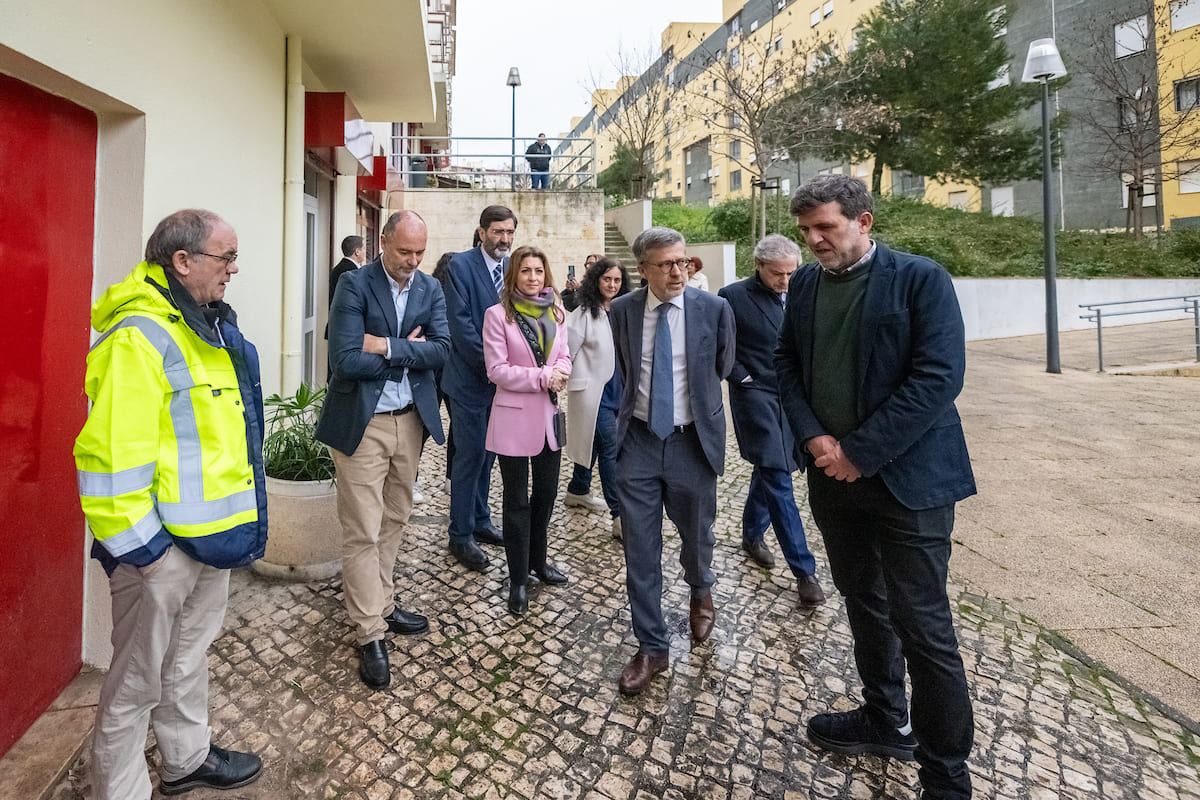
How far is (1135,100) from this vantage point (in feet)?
65.2

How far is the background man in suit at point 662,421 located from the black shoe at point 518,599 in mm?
732

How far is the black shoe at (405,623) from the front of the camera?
120 inches

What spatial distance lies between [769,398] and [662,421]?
1.02 meters

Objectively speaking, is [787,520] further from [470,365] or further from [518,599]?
[470,365]

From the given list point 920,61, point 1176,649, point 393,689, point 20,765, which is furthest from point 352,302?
point 920,61

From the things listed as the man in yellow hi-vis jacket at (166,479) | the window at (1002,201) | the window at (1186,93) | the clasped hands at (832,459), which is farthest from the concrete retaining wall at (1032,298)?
the man in yellow hi-vis jacket at (166,479)

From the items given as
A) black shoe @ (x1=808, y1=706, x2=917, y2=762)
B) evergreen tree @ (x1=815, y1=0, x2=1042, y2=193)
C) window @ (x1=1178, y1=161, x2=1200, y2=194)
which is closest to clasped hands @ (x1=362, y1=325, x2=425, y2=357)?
black shoe @ (x1=808, y1=706, x2=917, y2=762)

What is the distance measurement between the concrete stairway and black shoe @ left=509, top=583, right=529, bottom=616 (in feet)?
41.2

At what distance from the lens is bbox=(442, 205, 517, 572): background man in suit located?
12.3ft

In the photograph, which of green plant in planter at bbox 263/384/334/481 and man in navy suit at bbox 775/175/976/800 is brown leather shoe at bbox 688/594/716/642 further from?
green plant in planter at bbox 263/384/334/481

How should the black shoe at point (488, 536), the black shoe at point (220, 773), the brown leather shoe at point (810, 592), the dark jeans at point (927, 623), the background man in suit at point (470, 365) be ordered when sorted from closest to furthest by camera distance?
the dark jeans at point (927, 623)
the black shoe at point (220, 773)
the brown leather shoe at point (810, 592)
the background man in suit at point (470, 365)
the black shoe at point (488, 536)

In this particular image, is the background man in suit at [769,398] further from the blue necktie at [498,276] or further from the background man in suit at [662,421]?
the blue necktie at [498,276]

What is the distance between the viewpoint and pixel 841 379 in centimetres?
219

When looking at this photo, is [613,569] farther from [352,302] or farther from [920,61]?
[920,61]
